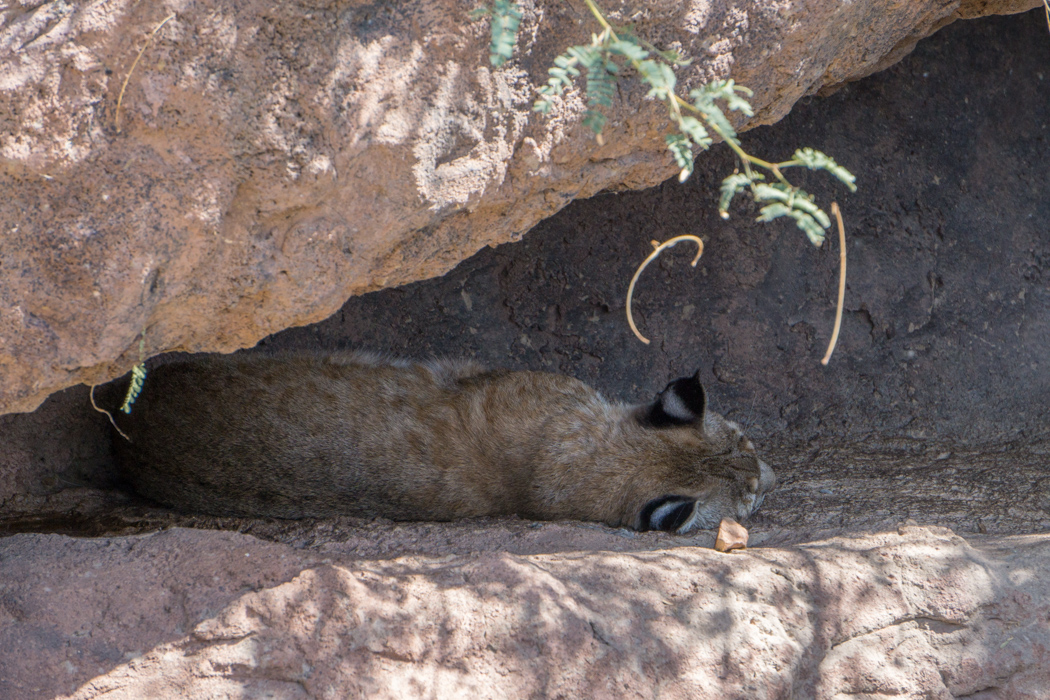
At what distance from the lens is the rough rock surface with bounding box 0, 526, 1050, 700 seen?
2738mm

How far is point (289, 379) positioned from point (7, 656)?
2247 mm

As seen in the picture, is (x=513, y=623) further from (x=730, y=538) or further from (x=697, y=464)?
(x=697, y=464)

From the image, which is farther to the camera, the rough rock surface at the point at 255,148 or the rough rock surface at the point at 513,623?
the rough rock surface at the point at 513,623

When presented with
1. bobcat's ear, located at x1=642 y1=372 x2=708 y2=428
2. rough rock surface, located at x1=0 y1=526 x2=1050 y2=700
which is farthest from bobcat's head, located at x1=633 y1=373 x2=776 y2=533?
rough rock surface, located at x1=0 y1=526 x2=1050 y2=700

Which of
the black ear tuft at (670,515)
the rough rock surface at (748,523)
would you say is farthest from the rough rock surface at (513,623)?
the black ear tuft at (670,515)

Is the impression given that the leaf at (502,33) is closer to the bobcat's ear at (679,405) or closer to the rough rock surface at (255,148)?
the rough rock surface at (255,148)

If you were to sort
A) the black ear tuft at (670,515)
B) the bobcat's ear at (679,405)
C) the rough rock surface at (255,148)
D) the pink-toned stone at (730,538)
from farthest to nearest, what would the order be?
the bobcat's ear at (679,405), the black ear tuft at (670,515), the pink-toned stone at (730,538), the rough rock surface at (255,148)

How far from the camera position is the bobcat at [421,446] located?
448 centimetres

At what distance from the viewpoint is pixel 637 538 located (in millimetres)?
4133

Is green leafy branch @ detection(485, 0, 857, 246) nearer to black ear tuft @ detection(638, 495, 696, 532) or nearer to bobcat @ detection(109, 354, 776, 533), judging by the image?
black ear tuft @ detection(638, 495, 696, 532)

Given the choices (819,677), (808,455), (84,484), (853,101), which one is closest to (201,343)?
(84,484)

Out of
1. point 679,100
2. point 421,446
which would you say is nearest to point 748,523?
point 421,446

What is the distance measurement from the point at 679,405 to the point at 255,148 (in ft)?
10.1

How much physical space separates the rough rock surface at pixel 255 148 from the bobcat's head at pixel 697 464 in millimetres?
2081
